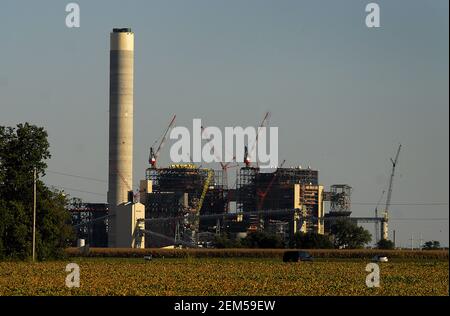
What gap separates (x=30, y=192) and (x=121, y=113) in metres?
88.6

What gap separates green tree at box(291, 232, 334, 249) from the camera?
160250mm

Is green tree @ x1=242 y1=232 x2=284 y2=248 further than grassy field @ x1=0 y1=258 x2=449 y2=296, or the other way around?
green tree @ x1=242 y1=232 x2=284 y2=248

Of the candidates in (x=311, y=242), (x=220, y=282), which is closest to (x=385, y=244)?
(x=311, y=242)

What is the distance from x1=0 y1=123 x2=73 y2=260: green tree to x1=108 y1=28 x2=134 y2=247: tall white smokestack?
84905 mm

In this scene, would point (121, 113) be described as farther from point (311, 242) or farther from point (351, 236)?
point (351, 236)

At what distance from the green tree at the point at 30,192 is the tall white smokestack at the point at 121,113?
84.9 metres

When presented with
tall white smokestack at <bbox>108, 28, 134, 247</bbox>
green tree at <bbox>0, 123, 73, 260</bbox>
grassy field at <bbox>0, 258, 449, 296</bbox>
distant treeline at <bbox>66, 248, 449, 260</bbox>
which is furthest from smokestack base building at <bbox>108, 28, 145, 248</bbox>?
grassy field at <bbox>0, 258, 449, 296</bbox>

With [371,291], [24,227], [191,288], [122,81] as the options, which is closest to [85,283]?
[191,288]

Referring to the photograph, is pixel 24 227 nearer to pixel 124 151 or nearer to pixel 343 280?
pixel 343 280

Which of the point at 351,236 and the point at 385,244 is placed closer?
the point at 385,244

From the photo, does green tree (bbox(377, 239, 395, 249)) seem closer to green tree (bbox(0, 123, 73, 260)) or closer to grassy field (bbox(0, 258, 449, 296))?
green tree (bbox(0, 123, 73, 260))

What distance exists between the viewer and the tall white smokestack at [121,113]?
18112 centimetres

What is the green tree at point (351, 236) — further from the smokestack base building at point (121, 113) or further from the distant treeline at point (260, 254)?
the distant treeline at point (260, 254)

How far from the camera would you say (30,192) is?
94.1m
